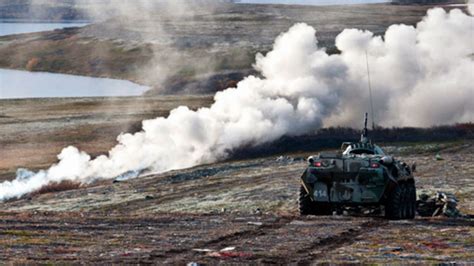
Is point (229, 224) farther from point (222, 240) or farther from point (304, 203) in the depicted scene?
point (222, 240)

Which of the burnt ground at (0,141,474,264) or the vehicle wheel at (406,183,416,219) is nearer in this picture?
the burnt ground at (0,141,474,264)

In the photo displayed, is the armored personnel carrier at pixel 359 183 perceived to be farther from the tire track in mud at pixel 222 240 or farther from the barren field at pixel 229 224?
the tire track in mud at pixel 222 240

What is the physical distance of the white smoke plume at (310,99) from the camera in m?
75.4

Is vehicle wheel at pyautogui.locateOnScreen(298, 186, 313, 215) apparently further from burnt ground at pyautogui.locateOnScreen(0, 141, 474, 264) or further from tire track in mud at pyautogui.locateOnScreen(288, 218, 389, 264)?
tire track in mud at pyautogui.locateOnScreen(288, 218, 389, 264)

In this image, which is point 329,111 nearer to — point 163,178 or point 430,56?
point 430,56

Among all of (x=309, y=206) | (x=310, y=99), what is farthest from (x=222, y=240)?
(x=310, y=99)

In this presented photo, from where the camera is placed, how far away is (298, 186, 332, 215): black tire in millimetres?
37469

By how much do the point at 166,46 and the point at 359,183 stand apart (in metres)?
129

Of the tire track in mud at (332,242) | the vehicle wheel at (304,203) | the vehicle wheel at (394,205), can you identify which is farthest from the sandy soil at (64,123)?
the tire track in mud at (332,242)

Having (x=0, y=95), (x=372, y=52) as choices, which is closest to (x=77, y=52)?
(x=0, y=95)

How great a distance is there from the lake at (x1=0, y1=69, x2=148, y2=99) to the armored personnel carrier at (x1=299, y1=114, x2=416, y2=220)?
320 feet

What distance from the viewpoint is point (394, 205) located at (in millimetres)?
35969

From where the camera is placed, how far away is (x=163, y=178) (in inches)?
2485

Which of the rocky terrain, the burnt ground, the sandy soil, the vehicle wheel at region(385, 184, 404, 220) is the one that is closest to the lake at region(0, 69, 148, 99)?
the rocky terrain
